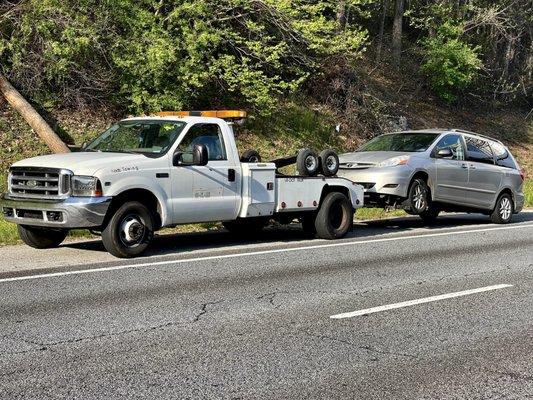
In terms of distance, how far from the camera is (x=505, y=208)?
1716 centimetres

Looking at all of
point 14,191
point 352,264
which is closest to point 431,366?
point 352,264

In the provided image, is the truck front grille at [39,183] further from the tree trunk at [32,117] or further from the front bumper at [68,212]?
the tree trunk at [32,117]

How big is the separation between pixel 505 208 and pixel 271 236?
20.5 ft

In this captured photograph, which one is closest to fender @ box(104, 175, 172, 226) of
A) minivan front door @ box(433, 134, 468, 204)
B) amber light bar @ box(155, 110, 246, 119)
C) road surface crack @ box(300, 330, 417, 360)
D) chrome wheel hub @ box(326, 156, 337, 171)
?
amber light bar @ box(155, 110, 246, 119)

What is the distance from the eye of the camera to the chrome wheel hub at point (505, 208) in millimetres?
17094

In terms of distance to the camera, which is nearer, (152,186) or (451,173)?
(152,186)

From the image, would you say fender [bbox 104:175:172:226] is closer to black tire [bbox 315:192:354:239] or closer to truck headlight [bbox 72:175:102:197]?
truck headlight [bbox 72:175:102:197]

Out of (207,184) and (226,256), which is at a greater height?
(207,184)

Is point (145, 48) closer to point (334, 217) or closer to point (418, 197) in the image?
point (418, 197)

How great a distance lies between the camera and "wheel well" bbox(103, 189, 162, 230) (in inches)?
404

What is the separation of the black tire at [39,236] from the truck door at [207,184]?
70.9 inches

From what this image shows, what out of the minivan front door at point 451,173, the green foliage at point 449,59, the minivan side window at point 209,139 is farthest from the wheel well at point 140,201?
the green foliage at point 449,59

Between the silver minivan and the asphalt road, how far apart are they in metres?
3.09

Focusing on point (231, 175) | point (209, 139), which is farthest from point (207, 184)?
point (209, 139)
